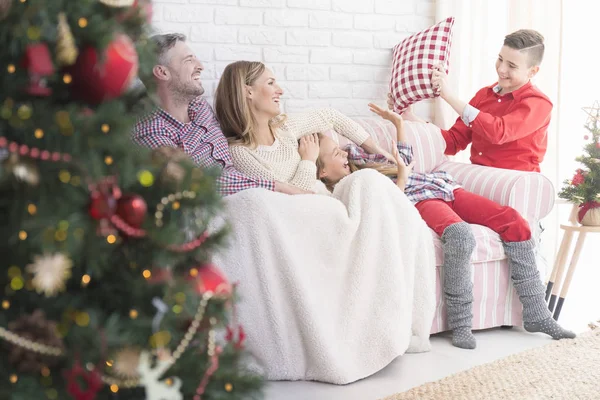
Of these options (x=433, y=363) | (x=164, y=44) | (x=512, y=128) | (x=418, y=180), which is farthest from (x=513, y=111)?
(x=164, y=44)

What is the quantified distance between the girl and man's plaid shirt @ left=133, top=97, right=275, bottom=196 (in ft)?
1.70

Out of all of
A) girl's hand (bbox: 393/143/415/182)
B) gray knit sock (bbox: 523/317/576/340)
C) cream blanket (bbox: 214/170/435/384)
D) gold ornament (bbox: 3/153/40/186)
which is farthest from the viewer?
girl's hand (bbox: 393/143/415/182)

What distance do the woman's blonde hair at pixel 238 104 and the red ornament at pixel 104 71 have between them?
170cm

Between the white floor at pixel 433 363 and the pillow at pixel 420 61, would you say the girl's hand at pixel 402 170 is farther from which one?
the white floor at pixel 433 363

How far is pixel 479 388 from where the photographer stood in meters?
2.13

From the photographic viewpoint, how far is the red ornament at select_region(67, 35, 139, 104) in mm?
1062

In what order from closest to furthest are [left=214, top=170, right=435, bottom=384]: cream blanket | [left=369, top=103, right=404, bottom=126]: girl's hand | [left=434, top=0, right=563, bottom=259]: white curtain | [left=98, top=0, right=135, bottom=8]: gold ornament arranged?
[left=98, top=0, right=135, bottom=8]: gold ornament → [left=214, top=170, right=435, bottom=384]: cream blanket → [left=369, top=103, right=404, bottom=126]: girl's hand → [left=434, top=0, right=563, bottom=259]: white curtain

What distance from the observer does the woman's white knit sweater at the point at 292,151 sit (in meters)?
2.74

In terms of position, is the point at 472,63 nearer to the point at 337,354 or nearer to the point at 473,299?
the point at 473,299

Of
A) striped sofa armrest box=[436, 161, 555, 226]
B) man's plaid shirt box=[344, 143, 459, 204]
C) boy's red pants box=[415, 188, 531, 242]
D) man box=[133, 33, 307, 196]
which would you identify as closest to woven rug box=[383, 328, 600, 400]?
boy's red pants box=[415, 188, 531, 242]

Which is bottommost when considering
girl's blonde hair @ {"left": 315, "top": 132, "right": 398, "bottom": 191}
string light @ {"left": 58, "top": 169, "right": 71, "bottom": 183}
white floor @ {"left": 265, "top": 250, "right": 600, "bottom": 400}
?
white floor @ {"left": 265, "top": 250, "right": 600, "bottom": 400}

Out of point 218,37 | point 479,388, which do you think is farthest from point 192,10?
point 479,388

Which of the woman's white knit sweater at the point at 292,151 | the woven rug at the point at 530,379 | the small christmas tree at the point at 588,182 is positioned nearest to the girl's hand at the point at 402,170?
the woman's white knit sweater at the point at 292,151

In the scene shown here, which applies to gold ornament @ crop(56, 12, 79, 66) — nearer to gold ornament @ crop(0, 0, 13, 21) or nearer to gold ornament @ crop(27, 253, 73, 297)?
gold ornament @ crop(0, 0, 13, 21)
